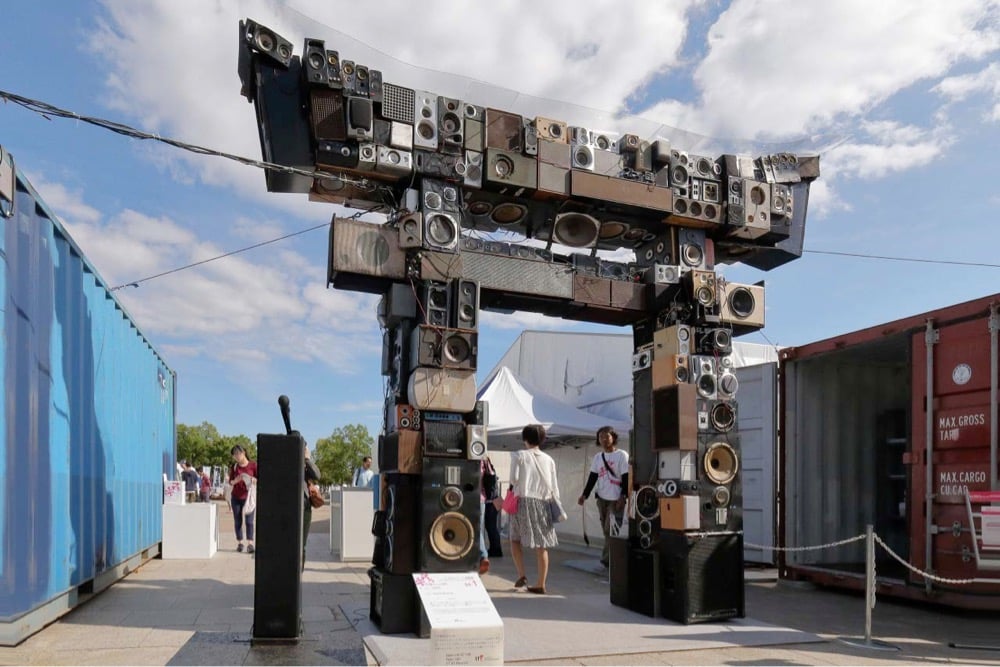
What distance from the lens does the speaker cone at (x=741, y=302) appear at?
25.6ft

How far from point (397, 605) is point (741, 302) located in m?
4.33

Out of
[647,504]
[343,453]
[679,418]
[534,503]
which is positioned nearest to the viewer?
[679,418]

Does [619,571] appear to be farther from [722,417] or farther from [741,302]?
[741,302]

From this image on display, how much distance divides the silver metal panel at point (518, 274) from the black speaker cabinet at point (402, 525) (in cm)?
182

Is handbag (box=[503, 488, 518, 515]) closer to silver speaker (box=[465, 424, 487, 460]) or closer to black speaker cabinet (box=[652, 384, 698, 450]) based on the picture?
black speaker cabinet (box=[652, 384, 698, 450])

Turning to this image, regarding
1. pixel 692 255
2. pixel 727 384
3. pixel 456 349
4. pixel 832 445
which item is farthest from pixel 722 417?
pixel 832 445

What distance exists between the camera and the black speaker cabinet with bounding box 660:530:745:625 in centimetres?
709

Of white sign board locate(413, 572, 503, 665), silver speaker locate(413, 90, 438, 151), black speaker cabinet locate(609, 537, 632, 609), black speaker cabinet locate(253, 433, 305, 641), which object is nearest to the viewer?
white sign board locate(413, 572, 503, 665)

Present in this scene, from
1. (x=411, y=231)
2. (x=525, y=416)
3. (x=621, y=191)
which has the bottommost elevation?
(x=525, y=416)

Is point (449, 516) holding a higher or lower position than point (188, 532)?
higher

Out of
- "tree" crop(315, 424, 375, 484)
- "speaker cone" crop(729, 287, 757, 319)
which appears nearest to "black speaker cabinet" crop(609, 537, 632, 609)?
"speaker cone" crop(729, 287, 757, 319)

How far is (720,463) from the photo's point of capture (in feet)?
24.6

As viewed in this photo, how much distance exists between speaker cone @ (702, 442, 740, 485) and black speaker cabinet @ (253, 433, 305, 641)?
371cm

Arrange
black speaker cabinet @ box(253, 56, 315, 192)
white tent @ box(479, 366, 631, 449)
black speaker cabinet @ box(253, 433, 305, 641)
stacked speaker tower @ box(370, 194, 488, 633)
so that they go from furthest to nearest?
white tent @ box(479, 366, 631, 449), black speaker cabinet @ box(253, 56, 315, 192), stacked speaker tower @ box(370, 194, 488, 633), black speaker cabinet @ box(253, 433, 305, 641)
